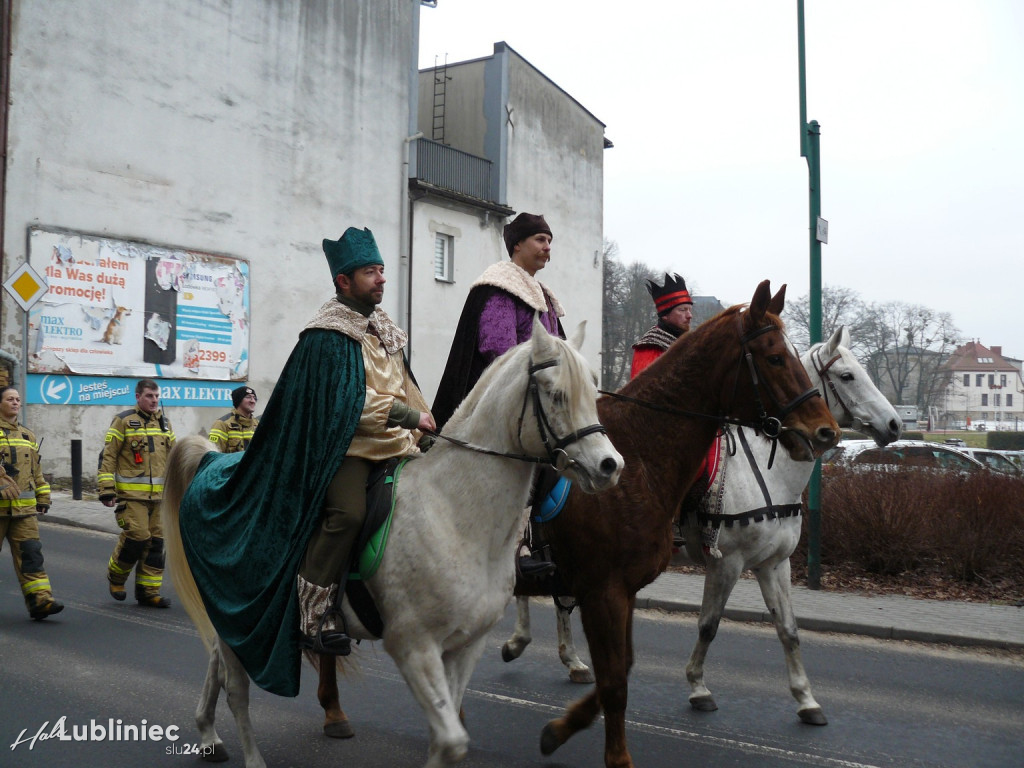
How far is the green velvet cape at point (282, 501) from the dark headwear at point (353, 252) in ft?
1.20

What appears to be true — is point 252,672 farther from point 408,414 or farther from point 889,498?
point 889,498

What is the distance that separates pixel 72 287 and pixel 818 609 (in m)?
16.9

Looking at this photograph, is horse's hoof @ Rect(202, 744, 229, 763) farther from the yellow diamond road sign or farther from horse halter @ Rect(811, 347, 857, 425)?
the yellow diamond road sign

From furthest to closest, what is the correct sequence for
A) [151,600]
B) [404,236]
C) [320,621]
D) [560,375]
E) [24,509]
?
[404,236], [151,600], [24,509], [320,621], [560,375]

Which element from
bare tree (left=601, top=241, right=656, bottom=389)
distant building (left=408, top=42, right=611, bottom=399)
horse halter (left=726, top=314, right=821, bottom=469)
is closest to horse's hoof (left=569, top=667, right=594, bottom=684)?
horse halter (left=726, top=314, right=821, bottom=469)

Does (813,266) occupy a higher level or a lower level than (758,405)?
higher

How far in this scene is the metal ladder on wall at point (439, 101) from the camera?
31922mm

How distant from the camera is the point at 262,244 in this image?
23.7 metres

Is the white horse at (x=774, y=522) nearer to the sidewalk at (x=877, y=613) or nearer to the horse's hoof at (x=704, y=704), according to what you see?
the horse's hoof at (x=704, y=704)

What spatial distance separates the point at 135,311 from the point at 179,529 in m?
17.3

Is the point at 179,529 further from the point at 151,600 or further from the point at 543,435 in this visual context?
the point at 151,600

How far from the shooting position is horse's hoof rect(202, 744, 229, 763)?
4945 millimetres

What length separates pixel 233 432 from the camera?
1106 centimetres

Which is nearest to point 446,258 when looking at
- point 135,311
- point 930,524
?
point 135,311
